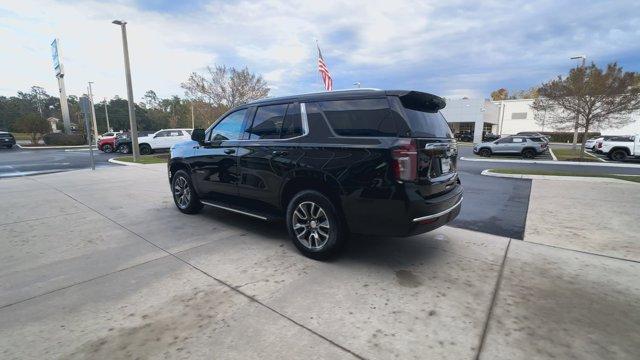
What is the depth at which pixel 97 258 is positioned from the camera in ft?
12.8

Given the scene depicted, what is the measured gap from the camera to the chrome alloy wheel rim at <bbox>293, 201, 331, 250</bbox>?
3.71m

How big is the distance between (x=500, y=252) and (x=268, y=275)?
2.87m

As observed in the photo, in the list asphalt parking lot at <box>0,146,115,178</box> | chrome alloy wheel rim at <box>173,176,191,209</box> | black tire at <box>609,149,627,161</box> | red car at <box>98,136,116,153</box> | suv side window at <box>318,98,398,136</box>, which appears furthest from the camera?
red car at <box>98,136,116,153</box>

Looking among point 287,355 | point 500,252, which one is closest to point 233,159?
point 287,355

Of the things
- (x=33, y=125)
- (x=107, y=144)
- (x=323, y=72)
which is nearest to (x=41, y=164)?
(x=107, y=144)

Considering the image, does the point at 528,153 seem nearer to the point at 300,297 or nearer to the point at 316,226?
the point at 316,226

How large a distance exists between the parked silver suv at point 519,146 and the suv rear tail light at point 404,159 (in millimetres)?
21319

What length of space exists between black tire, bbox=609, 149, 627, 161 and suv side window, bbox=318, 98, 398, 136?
21.8m

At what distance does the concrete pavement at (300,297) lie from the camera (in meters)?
2.33

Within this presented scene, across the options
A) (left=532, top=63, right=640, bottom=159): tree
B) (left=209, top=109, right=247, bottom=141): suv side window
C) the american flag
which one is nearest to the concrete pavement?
(left=209, top=109, right=247, bottom=141): suv side window

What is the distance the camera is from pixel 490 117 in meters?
51.6

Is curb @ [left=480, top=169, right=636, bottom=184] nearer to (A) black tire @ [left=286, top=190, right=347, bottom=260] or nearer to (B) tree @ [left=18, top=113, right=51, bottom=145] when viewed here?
(A) black tire @ [left=286, top=190, right=347, bottom=260]

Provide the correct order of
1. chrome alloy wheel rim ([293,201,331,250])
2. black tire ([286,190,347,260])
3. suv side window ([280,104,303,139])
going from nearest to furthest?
black tire ([286,190,347,260]) < chrome alloy wheel rim ([293,201,331,250]) < suv side window ([280,104,303,139])

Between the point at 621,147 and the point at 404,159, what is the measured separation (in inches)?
859
